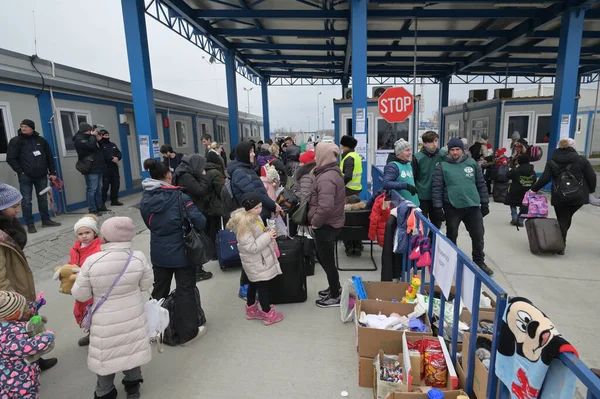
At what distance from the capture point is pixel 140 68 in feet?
24.2

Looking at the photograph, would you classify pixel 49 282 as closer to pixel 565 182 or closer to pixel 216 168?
pixel 216 168

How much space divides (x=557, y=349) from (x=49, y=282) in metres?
5.81

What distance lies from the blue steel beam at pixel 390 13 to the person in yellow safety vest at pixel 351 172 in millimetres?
5957

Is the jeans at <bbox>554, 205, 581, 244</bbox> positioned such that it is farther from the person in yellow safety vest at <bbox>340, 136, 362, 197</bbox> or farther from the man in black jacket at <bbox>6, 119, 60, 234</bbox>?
the man in black jacket at <bbox>6, 119, 60, 234</bbox>

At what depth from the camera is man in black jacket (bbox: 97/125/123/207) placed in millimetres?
8039

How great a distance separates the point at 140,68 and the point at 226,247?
497 centimetres

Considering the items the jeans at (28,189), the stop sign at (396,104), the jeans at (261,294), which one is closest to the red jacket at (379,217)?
the jeans at (261,294)

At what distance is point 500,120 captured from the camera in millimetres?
11984

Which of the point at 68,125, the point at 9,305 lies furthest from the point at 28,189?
the point at 9,305

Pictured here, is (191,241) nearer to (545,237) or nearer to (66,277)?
(66,277)

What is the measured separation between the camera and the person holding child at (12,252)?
2.29 metres

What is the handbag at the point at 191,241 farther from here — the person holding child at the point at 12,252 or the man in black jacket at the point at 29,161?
the man in black jacket at the point at 29,161

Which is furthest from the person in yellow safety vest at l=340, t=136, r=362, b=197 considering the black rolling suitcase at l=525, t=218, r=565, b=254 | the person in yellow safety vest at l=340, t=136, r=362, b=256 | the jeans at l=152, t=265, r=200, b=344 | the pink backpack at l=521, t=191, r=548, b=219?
the jeans at l=152, t=265, r=200, b=344

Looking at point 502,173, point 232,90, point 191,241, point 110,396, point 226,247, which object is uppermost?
point 232,90
